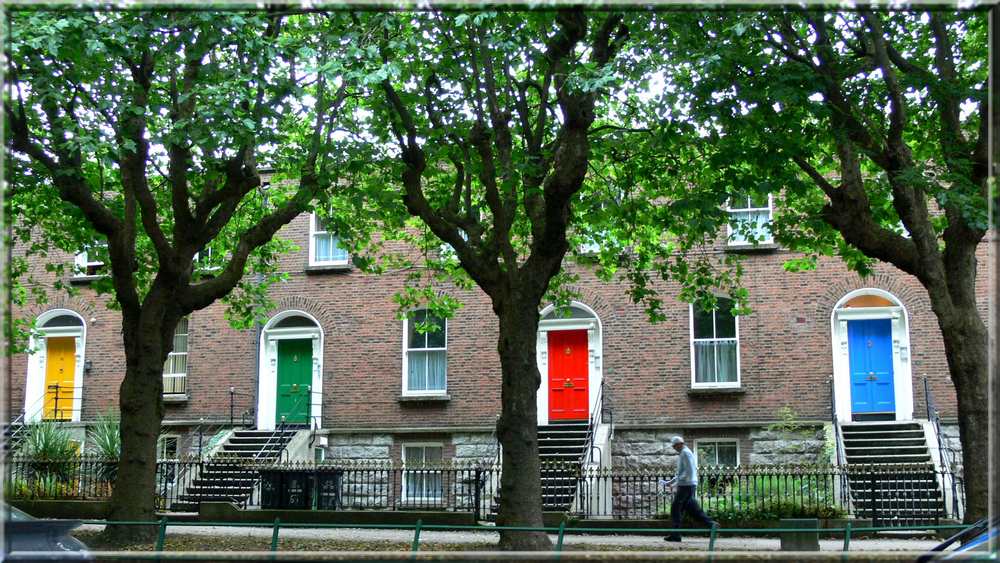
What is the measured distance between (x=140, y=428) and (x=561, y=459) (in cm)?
1070

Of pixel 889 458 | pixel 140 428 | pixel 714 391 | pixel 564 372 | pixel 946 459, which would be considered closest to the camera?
pixel 140 428

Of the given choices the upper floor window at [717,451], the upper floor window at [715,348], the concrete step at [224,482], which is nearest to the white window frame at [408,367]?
the concrete step at [224,482]

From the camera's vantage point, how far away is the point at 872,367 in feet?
83.4

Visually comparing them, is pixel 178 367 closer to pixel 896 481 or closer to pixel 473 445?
pixel 473 445

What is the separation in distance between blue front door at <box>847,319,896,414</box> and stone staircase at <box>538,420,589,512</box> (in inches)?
247

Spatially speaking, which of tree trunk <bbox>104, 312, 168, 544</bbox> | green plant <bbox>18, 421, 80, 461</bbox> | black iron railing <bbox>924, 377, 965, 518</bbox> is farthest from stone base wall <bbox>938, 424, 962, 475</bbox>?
green plant <bbox>18, 421, 80, 461</bbox>

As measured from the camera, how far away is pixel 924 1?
10.1m

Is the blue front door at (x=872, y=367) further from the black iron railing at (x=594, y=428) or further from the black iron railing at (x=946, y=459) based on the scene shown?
the black iron railing at (x=594, y=428)

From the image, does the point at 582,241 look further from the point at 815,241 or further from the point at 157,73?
the point at 157,73

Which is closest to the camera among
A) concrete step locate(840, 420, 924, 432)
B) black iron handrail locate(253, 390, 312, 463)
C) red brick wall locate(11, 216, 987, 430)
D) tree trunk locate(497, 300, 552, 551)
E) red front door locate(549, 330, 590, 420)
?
tree trunk locate(497, 300, 552, 551)

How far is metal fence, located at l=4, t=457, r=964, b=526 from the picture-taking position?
20953 mm

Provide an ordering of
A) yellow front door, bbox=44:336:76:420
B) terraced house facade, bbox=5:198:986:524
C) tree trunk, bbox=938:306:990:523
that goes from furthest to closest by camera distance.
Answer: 1. yellow front door, bbox=44:336:76:420
2. terraced house facade, bbox=5:198:986:524
3. tree trunk, bbox=938:306:990:523

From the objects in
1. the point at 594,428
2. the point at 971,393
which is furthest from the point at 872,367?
the point at 971,393

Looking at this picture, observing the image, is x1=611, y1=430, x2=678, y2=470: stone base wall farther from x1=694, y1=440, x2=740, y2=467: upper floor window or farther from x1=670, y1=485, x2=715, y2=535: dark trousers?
x1=670, y1=485, x2=715, y2=535: dark trousers
